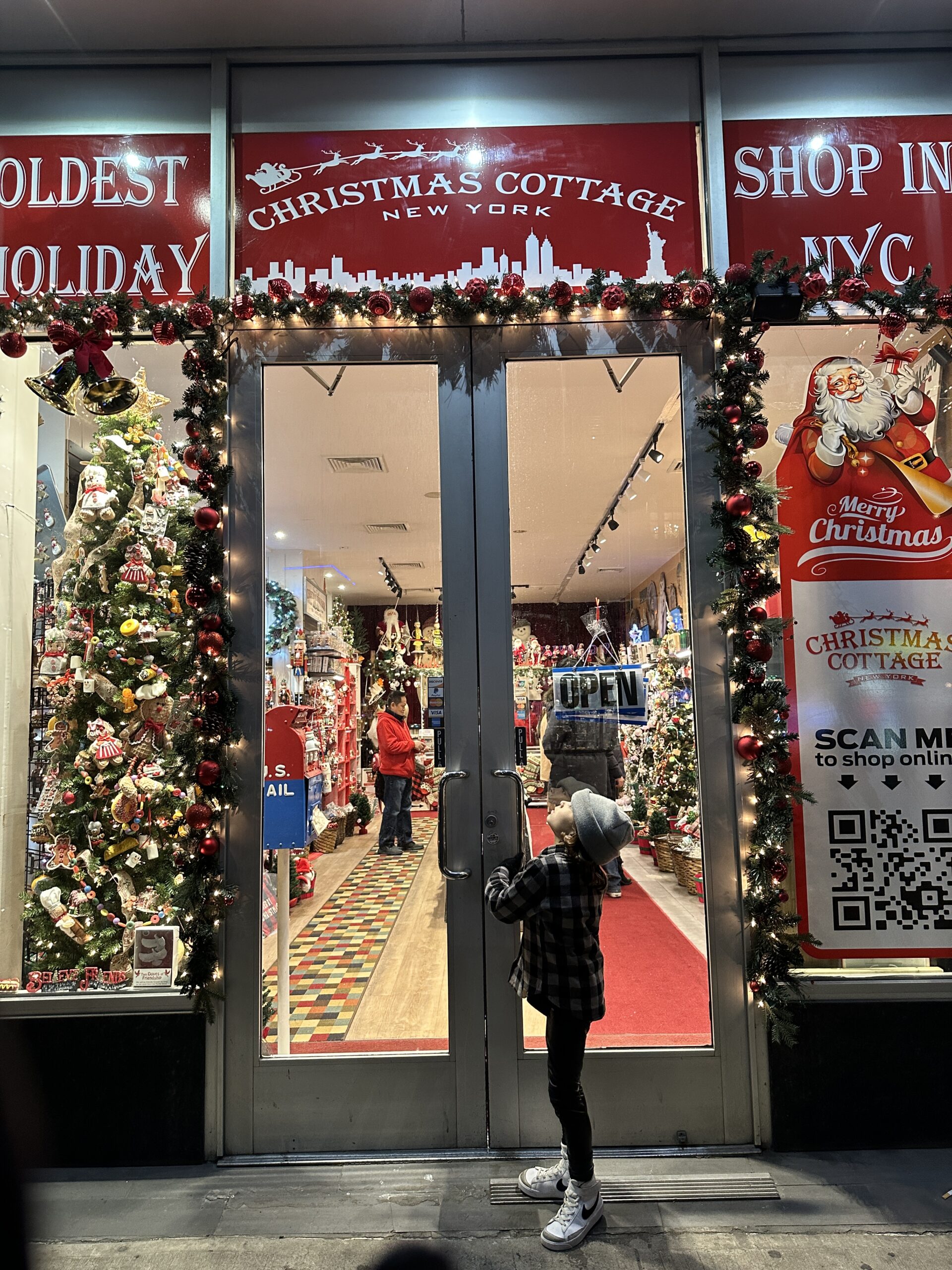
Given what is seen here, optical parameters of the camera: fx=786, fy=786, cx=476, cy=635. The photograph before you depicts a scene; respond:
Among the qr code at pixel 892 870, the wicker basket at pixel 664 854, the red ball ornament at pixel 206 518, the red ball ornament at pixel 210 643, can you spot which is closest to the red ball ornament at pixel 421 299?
the red ball ornament at pixel 206 518

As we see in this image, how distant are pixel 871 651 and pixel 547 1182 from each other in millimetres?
2248

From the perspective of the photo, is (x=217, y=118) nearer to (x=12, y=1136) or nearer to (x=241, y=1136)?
(x=12, y=1136)

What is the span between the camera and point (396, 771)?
10.2 feet

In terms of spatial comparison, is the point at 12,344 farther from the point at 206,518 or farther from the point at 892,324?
the point at 892,324

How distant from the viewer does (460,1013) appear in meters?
2.94

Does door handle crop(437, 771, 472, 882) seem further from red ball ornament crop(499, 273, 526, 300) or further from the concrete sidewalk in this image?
red ball ornament crop(499, 273, 526, 300)

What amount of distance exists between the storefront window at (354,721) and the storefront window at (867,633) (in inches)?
55.4

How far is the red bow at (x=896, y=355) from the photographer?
3158mm

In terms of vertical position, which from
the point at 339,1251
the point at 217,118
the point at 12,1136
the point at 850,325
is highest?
the point at 217,118

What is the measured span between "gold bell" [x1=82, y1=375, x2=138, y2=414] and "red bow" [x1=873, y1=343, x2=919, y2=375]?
304 centimetres

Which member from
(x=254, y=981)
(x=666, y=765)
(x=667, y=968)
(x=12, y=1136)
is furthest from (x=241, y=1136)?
(x=12, y=1136)

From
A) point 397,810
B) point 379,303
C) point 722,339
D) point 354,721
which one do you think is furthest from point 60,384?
point 722,339

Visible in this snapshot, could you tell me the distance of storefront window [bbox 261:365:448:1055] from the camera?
2.99 m

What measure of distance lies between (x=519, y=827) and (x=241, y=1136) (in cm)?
152
